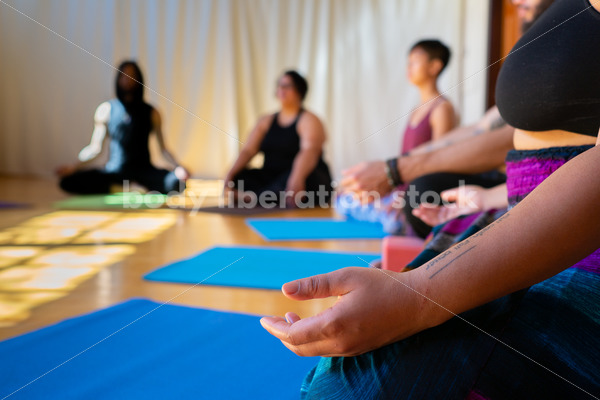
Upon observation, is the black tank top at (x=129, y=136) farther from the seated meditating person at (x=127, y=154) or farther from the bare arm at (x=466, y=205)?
the bare arm at (x=466, y=205)

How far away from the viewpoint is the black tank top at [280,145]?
299cm

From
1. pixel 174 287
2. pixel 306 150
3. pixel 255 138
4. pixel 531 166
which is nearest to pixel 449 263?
pixel 531 166

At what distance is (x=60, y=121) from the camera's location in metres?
4.71

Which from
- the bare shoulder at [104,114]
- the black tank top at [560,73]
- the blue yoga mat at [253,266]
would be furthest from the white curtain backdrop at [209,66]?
the black tank top at [560,73]

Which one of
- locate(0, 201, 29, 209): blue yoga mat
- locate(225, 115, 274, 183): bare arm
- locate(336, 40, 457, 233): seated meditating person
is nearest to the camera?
locate(336, 40, 457, 233): seated meditating person

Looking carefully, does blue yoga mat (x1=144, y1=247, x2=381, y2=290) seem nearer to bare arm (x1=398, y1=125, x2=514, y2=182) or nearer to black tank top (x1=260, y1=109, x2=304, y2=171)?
bare arm (x1=398, y1=125, x2=514, y2=182)

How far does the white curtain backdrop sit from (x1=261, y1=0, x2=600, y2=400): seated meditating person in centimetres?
387

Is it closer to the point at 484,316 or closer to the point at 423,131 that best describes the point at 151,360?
the point at 484,316

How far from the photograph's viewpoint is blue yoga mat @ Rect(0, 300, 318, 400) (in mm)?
616

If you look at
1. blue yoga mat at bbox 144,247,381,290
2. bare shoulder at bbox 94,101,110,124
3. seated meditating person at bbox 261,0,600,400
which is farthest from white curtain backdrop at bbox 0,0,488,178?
seated meditating person at bbox 261,0,600,400

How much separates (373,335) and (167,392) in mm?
330

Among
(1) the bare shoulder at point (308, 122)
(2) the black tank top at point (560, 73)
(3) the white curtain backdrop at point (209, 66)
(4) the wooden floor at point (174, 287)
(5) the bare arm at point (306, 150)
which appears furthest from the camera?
(3) the white curtain backdrop at point (209, 66)

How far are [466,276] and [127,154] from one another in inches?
121

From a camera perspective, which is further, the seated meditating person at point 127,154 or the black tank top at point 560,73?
the seated meditating person at point 127,154
